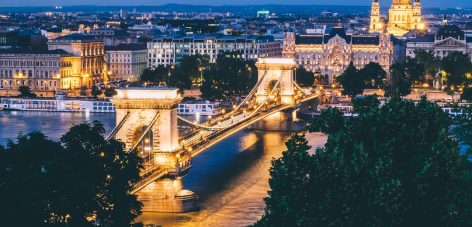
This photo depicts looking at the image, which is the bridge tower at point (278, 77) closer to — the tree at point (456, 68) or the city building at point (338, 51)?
the tree at point (456, 68)

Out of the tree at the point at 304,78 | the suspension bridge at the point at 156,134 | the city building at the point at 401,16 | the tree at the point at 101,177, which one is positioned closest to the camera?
the tree at the point at 101,177

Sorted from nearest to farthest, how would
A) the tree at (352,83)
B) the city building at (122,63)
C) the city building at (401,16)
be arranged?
the tree at (352,83)
the city building at (122,63)
the city building at (401,16)

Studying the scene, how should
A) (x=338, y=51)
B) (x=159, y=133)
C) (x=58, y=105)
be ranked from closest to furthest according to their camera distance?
(x=159, y=133) → (x=58, y=105) → (x=338, y=51)

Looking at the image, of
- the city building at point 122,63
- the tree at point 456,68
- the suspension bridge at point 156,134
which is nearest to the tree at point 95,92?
the city building at point 122,63

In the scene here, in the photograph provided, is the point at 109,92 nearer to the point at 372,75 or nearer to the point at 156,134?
the point at 372,75

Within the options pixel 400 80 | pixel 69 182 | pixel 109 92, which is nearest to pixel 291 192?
pixel 69 182

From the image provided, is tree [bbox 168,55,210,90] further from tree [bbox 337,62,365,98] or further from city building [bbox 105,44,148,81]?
tree [bbox 337,62,365,98]

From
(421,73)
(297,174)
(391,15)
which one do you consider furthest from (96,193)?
(391,15)

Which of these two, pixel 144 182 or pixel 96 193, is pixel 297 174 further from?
pixel 144 182

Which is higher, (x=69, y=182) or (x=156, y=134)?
(x=69, y=182)
